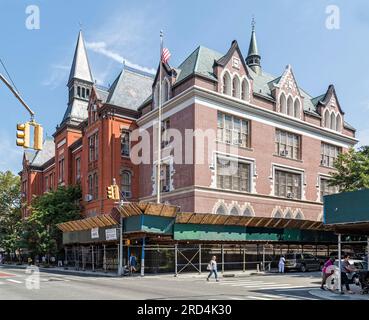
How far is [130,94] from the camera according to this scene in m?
51.8

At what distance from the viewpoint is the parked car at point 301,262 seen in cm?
3512

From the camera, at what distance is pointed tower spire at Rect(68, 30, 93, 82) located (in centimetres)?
7506

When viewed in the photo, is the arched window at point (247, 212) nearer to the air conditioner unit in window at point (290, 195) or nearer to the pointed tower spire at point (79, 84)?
the air conditioner unit in window at point (290, 195)

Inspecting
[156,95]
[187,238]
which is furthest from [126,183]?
[187,238]

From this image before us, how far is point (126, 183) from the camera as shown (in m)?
48.2

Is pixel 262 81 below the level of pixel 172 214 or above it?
above

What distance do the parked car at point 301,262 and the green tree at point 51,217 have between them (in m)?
27.0

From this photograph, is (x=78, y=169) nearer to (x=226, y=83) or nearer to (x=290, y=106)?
(x=226, y=83)

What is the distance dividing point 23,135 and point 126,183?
33.8 m

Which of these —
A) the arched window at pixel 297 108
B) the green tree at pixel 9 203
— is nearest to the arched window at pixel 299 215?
the arched window at pixel 297 108

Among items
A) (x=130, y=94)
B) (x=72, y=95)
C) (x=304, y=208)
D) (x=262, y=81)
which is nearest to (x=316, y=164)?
(x=304, y=208)

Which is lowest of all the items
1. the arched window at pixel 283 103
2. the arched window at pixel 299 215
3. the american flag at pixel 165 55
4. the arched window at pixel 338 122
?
the arched window at pixel 299 215

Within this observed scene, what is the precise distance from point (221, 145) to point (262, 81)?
12.9m

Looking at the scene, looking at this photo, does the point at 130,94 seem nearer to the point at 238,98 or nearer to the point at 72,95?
the point at 238,98
